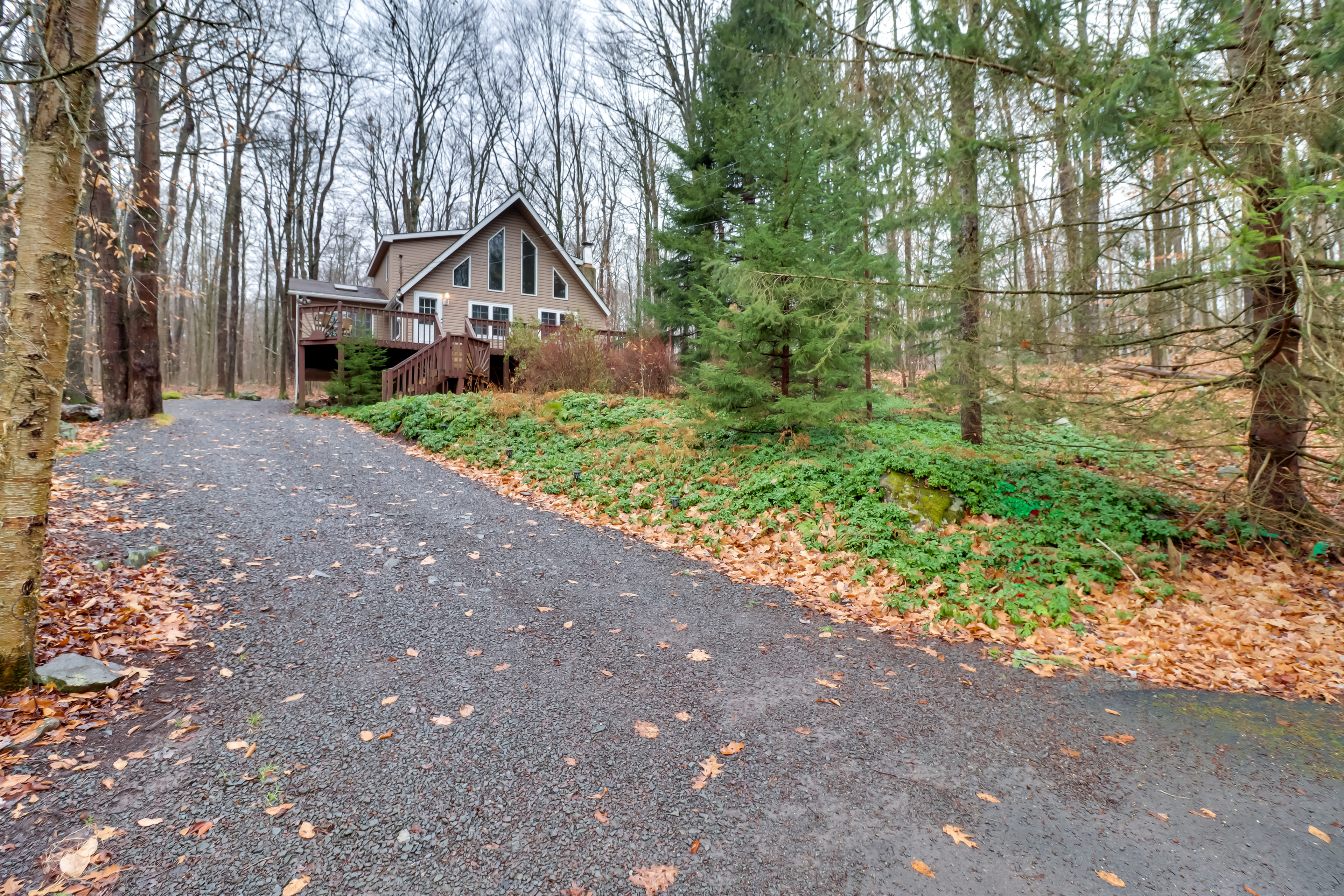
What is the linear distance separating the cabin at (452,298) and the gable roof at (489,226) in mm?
40

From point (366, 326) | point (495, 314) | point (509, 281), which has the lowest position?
point (366, 326)

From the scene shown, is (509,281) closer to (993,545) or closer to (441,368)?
(441,368)

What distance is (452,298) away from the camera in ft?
68.6

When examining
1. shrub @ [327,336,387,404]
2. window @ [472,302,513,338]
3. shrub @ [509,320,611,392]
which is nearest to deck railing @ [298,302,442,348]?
shrub @ [327,336,387,404]

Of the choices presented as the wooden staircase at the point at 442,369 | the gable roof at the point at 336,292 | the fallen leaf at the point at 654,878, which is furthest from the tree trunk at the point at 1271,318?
the gable roof at the point at 336,292

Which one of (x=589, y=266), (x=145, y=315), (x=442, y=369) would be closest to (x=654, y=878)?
(x=442, y=369)

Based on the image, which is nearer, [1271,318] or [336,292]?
[1271,318]

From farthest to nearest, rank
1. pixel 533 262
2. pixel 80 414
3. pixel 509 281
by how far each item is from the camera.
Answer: pixel 533 262, pixel 509 281, pixel 80 414

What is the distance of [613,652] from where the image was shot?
3.97m

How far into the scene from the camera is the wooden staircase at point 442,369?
46.8 feet

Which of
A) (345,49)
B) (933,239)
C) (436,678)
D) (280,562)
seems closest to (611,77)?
(345,49)

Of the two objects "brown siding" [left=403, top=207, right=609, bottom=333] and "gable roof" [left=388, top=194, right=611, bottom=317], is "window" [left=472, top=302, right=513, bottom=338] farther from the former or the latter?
"gable roof" [left=388, top=194, right=611, bottom=317]

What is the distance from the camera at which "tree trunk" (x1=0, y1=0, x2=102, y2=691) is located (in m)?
2.94

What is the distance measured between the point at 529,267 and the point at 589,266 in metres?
3.69
